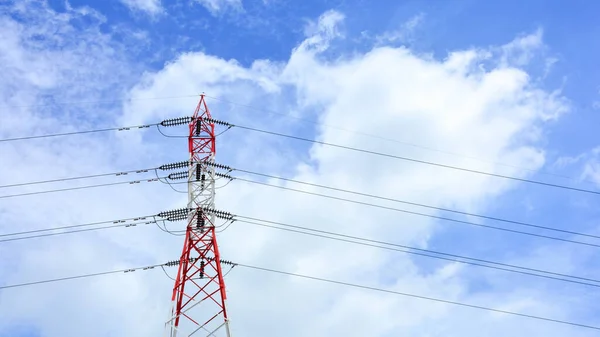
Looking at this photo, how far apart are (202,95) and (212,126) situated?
287 cm

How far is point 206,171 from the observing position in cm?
4447

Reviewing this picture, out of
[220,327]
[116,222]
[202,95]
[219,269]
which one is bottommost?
[220,327]

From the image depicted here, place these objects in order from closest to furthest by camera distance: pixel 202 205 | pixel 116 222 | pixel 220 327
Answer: pixel 220 327, pixel 202 205, pixel 116 222

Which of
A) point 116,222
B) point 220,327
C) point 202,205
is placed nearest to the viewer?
point 220,327

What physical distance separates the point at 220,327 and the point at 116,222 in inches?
509

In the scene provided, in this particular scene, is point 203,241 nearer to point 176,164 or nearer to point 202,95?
point 176,164

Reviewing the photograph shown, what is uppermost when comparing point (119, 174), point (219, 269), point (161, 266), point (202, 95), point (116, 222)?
point (202, 95)

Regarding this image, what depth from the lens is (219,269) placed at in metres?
40.4

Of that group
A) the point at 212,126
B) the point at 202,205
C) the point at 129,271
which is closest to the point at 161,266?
the point at 129,271

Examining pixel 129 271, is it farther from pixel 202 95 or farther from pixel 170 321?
pixel 202 95

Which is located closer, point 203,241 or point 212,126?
point 203,241

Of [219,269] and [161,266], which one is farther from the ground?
[161,266]

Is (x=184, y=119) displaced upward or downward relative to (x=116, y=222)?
upward

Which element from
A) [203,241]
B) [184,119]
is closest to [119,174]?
[184,119]
